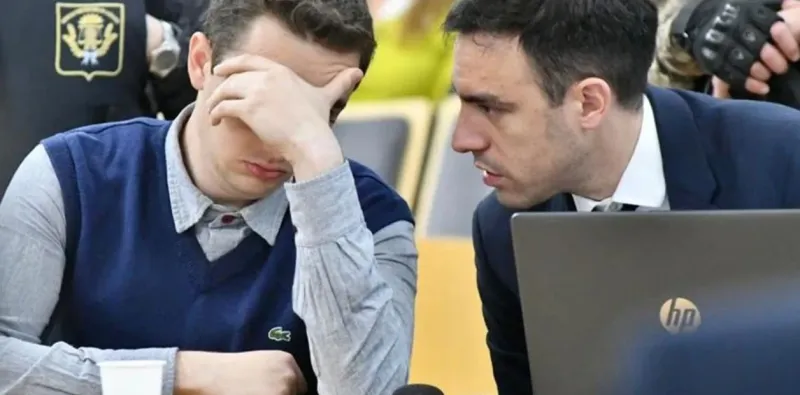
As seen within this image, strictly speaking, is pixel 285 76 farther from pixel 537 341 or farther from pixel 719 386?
pixel 719 386

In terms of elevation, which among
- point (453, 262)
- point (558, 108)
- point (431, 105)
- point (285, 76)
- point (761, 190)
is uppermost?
point (285, 76)

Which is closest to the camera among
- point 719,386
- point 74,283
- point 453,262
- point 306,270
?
point 719,386

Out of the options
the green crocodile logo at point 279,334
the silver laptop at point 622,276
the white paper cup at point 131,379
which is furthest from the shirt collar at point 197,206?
the silver laptop at point 622,276

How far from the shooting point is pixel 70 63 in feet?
6.18

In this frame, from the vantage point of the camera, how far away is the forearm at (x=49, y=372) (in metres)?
1.22

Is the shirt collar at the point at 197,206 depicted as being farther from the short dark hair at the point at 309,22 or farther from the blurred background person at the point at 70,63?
the blurred background person at the point at 70,63

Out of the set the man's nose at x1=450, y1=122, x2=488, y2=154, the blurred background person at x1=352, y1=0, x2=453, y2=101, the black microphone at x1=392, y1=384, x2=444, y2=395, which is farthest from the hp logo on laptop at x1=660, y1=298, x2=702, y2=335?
the blurred background person at x1=352, y1=0, x2=453, y2=101

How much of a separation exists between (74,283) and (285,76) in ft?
1.15

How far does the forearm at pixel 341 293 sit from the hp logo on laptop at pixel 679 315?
0.38 metres

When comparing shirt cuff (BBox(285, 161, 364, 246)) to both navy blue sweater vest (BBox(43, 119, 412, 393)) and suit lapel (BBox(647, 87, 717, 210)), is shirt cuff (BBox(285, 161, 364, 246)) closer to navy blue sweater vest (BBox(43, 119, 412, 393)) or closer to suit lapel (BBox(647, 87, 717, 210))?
navy blue sweater vest (BBox(43, 119, 412, 393))

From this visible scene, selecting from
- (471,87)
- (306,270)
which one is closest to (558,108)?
(471,87)

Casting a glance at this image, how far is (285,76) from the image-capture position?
1.26 metres

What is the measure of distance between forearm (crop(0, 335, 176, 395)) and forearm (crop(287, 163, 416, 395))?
0.17 m

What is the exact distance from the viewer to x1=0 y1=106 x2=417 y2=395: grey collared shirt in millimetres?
1214
